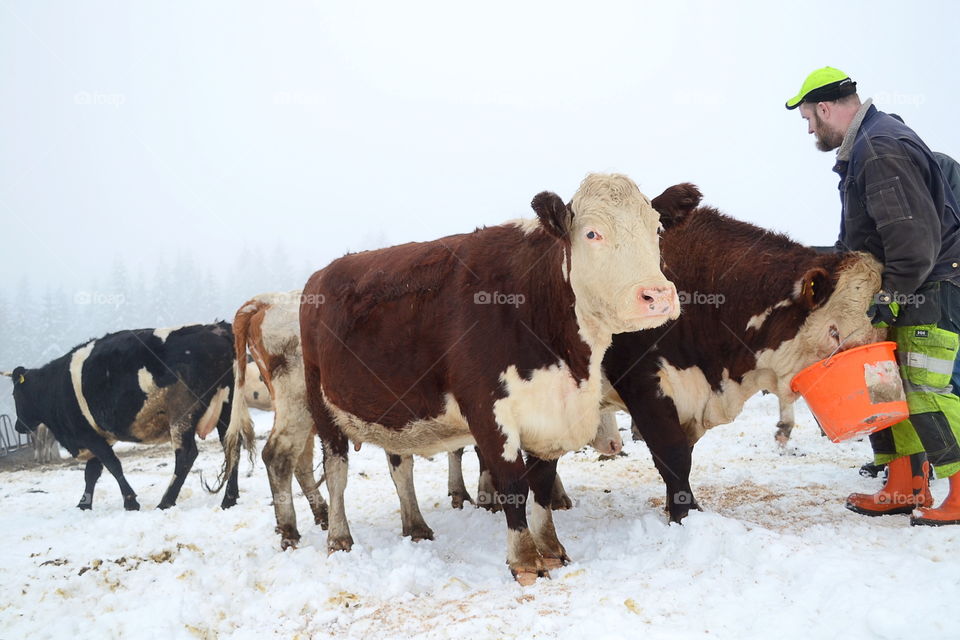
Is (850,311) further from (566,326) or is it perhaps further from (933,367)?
(566,326)

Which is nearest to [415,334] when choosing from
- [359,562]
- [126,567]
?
[359,562]

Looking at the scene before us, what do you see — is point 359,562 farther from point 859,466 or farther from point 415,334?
point 859,466

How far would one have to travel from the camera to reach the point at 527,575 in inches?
157

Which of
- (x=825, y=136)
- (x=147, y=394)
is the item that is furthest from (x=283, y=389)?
(x=825, y=136)

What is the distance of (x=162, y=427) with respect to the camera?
9.58 meters

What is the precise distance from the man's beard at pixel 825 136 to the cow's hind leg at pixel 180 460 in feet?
26.2

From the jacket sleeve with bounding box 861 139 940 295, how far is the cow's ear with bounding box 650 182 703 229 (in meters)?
1.05

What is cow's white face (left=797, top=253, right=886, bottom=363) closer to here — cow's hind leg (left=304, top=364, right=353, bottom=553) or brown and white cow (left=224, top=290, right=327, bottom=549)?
cow's hind leg (left=304, top=364, right=353, bottom=553)

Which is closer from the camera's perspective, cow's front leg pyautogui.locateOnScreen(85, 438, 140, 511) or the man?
the man

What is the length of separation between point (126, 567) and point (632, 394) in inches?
162

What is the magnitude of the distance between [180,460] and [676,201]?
24.4 ft

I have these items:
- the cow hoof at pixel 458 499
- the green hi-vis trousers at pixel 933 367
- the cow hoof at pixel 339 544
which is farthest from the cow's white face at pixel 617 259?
the cow hoof at pixel 458 499

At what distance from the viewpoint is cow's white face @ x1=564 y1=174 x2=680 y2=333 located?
371 centimetres

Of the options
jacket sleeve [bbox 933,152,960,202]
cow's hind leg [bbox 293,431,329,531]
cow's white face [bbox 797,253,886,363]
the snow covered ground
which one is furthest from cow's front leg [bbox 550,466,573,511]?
jacket sleeve [bbox 933,152,960,202]
